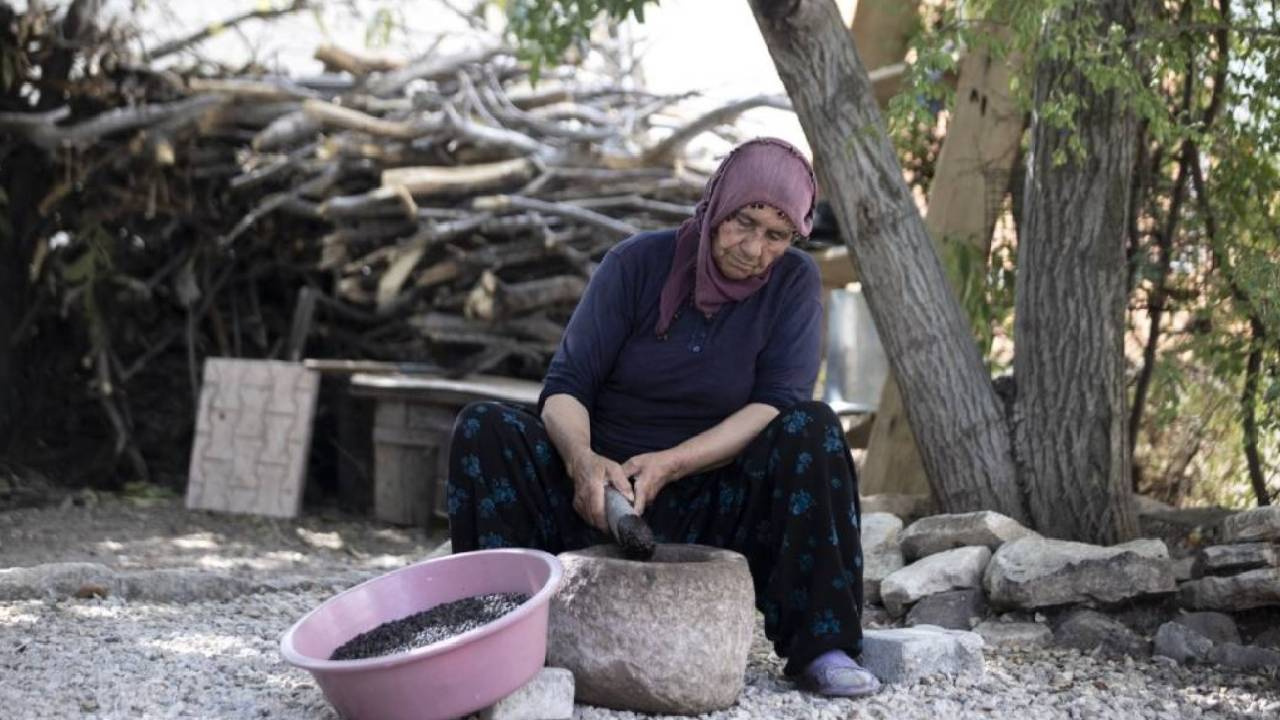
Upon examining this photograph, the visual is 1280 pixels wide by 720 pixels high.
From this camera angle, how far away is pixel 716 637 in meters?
3.14

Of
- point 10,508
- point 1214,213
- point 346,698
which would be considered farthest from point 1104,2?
point 10,508

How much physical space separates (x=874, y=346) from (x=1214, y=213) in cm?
171

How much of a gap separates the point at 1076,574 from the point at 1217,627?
15.1 inches

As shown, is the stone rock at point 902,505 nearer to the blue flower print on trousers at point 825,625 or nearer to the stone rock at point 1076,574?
the stone rock at point 1076,574

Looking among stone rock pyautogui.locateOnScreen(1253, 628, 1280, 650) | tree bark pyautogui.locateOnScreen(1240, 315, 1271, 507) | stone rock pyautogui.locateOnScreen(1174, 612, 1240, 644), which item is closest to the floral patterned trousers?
stone rock pyautogui.locateOnScreen(1174, 612, 1240, 644)

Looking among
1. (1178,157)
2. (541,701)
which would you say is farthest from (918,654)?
(1178,157)

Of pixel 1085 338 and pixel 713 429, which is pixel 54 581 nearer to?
pixel 713 429

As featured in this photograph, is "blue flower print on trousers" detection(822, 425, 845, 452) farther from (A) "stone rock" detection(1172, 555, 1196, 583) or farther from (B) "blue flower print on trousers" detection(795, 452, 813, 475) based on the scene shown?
(A) "stone rock" detection(1172, 555, 1196, 583)

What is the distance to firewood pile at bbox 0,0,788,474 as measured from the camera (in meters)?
7.20

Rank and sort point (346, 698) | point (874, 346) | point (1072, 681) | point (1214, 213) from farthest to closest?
1. point (874, 346)
2. point (1214, 213)
3. point (1072, 681)
4. point (346, 698)

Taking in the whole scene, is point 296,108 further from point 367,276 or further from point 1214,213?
point 1214,213

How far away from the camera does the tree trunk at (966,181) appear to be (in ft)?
18.2

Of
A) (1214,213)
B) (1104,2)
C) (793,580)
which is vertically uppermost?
(1104,2)

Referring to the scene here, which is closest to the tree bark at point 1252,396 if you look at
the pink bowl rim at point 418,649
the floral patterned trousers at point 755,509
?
the floral patterned trousers at point 755,509
